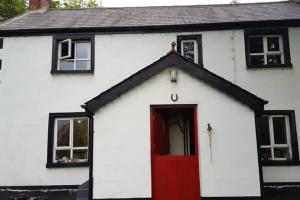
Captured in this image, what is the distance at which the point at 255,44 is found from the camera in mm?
12406

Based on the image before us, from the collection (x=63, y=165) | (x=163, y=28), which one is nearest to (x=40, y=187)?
(x=63, y=165)

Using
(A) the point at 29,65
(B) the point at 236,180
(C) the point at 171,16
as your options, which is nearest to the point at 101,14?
(C) the point at 171,16

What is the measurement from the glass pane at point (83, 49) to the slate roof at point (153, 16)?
2.42ft

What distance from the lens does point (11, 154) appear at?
452 inches

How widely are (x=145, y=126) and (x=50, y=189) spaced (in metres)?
5.29

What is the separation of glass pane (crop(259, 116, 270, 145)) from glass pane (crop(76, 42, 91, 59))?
750 cm

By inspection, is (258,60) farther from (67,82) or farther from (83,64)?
(67,82)

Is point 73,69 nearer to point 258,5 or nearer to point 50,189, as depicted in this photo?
point 50,189

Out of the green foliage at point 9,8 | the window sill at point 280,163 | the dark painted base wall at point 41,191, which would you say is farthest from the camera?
the green foliage at point 9,8

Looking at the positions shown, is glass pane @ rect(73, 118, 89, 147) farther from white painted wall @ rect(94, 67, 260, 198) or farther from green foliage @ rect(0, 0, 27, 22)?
green foliage @ rect(0, 0, 27, 22)

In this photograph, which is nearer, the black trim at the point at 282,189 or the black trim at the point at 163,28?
the black trim at the point at 282,189

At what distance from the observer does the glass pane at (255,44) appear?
40.6 feet

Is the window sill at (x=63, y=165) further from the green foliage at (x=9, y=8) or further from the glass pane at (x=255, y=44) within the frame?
the green foliage at (x=9, y=8)

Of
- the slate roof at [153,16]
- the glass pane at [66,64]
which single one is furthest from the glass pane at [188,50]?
the glass pane at [66,64]
